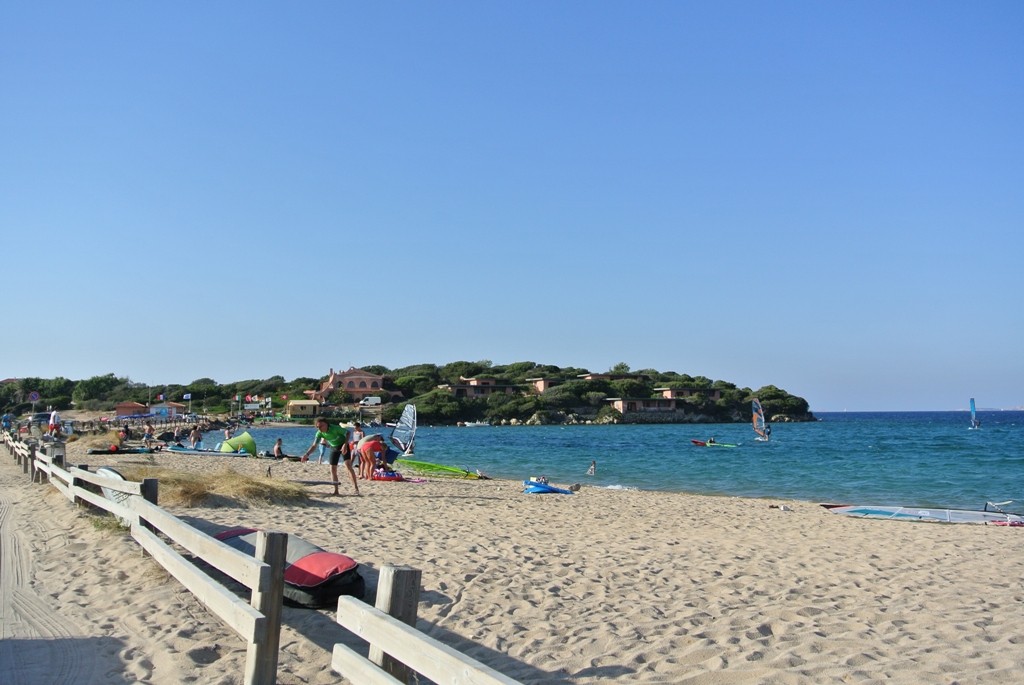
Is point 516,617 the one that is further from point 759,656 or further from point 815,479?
point 815,479

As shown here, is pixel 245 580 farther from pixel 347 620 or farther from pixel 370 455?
pixel 370 455

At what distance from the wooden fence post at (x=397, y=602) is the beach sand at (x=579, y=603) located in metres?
1.24

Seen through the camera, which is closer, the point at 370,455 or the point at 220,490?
the point at 220,490

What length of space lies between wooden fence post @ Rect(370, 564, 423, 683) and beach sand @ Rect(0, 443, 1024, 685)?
4.05ft

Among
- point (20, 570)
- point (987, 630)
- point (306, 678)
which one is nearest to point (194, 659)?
point (306, 678)

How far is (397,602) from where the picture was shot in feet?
11.1

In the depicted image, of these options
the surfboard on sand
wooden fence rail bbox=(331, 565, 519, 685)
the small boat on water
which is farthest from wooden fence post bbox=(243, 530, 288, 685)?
the small boat on water

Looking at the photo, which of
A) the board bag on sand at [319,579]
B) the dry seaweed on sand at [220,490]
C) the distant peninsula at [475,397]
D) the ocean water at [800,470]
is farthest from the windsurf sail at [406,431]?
the distant peninsula at [475,397]

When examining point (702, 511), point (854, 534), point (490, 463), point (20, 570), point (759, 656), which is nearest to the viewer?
point (759, 656)

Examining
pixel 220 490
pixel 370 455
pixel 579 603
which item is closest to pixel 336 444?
pixel 220 490

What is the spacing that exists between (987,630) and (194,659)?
230 inches

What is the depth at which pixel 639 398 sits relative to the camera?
110125mm

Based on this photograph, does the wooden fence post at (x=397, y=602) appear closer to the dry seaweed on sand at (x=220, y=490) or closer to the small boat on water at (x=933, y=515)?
the dry seaweed on sand at (x=220, y=490)

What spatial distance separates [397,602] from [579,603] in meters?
3.37
